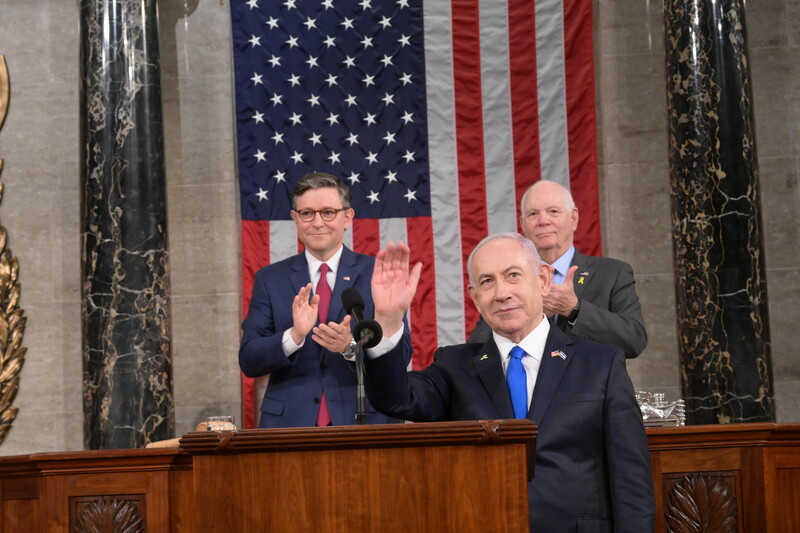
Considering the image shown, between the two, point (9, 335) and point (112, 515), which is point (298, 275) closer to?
point (112, 515)

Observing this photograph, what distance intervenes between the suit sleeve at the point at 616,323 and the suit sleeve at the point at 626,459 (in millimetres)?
1006

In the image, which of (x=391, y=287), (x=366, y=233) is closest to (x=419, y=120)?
(x=366, y=233)

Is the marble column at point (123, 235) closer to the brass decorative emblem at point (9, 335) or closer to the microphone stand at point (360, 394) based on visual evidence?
the brass decorative emblem at point (9, 335)

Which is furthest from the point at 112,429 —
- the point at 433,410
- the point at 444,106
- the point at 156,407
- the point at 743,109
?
the point at 743,109

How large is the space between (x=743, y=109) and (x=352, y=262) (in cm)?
342

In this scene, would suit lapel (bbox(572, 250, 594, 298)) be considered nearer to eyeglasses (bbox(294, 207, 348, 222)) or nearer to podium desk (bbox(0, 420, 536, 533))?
eyeglasses (bbox(294, 207, 348, 222))

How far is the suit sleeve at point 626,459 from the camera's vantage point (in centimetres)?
285

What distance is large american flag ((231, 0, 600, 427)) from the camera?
7.79 m

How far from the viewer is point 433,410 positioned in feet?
10.6

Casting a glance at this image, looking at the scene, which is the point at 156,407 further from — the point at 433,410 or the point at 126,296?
the point at 433,410

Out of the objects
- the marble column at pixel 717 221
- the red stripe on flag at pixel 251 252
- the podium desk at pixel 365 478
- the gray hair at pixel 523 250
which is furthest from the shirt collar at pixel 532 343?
the red stripe on flag at pixel 251 252

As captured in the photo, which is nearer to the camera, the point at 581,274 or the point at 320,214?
the point at 581,274

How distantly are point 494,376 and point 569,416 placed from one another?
0.26 m

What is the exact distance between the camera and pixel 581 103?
7.85 metres
